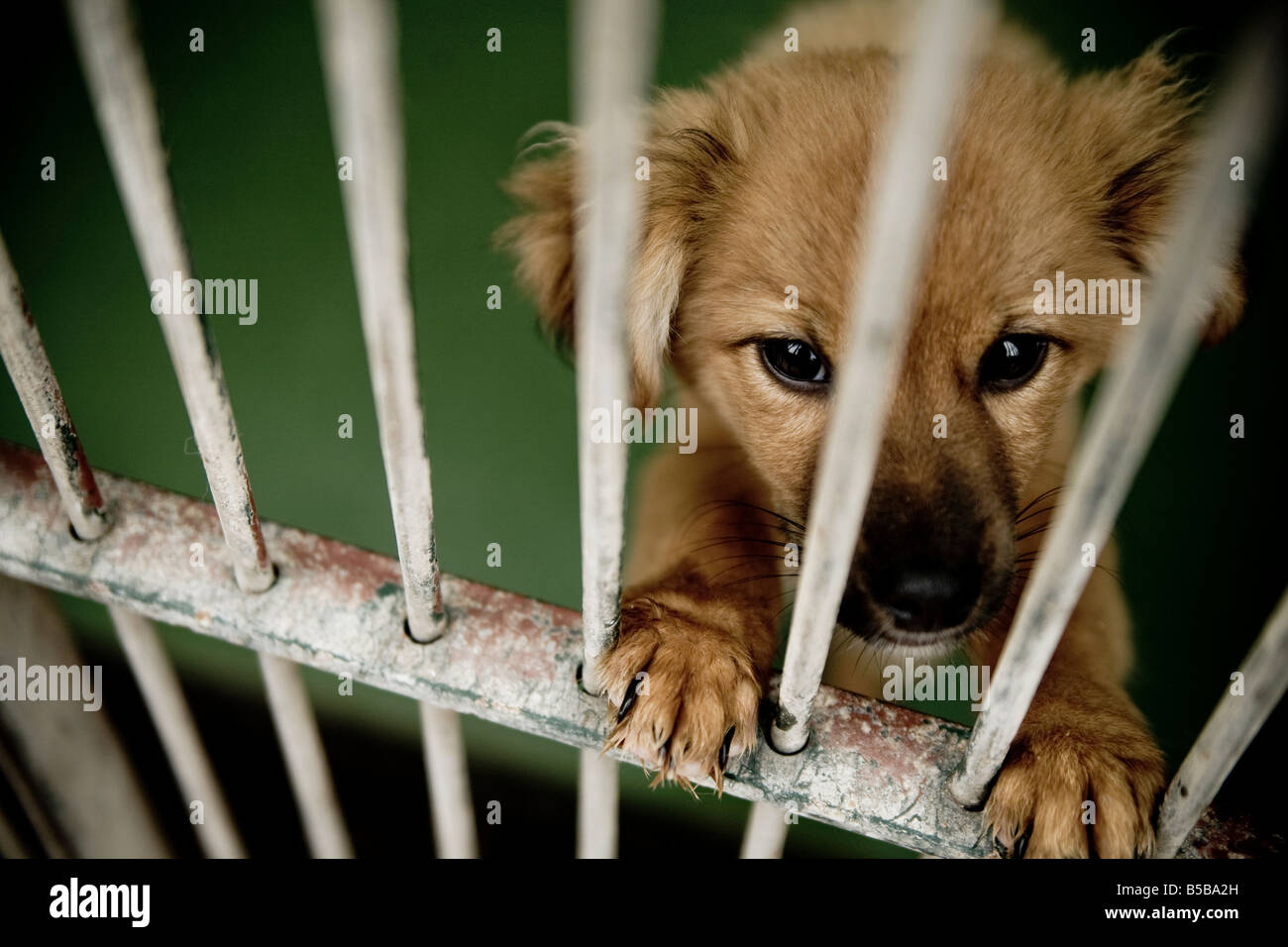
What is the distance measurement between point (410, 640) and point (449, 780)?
0.43 metres

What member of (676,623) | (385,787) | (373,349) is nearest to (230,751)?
(385,787)

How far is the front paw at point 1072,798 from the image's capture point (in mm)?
1100

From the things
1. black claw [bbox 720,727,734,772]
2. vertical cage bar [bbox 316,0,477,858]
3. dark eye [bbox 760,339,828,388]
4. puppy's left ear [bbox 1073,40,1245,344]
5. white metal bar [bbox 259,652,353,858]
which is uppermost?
puppy's left ear [bbox 1073,40,1245,344]

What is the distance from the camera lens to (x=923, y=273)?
1.41 meters

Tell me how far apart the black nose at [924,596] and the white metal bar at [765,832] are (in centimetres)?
36

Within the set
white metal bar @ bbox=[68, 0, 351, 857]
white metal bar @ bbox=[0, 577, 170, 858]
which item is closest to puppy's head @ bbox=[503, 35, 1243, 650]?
white metal bar @ bbox=[68, 0, 351, 857]

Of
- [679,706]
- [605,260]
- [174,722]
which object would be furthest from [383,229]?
[174,722]

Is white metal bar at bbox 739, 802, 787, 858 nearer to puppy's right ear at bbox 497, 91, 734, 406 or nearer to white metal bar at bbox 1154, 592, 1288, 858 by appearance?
white metal bar at bbox 1154, 592, 1288, 858

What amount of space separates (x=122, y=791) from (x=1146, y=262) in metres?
2.40

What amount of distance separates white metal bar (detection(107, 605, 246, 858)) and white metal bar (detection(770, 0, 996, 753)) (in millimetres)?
1093

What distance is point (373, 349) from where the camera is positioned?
90cm

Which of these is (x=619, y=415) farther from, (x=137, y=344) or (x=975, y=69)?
(x=137, y=344)

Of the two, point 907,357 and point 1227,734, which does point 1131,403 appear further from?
point 907,357

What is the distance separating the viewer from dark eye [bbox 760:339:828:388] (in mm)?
1596
